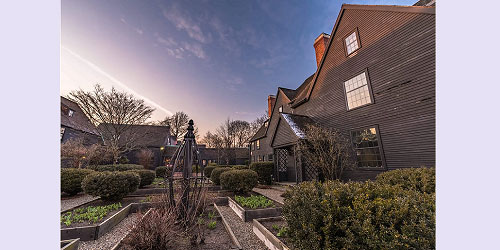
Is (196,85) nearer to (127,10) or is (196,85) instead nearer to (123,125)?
(127,10)

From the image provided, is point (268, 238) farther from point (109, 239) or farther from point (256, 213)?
point (109, 239)

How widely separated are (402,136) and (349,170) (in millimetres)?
2830

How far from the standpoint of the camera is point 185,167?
12.9 ft

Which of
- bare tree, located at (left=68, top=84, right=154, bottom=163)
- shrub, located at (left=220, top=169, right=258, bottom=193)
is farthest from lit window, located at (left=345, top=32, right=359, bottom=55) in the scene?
bare tree, located at (left=68, top=84, right=154, bottom=163)

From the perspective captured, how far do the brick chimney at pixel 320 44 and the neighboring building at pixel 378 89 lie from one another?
3.09 m

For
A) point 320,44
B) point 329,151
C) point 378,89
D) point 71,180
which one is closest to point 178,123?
point 71,180

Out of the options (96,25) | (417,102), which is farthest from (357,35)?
(96,25)

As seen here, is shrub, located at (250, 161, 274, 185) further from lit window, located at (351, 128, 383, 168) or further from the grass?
the grass

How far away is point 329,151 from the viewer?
8828 millimetres

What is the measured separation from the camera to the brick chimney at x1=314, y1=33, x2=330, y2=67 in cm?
1347

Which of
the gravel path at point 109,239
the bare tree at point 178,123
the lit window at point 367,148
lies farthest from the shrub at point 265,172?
the bare tree at point 178,123

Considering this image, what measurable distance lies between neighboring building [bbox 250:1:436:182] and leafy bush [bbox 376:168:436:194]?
8.89 feet

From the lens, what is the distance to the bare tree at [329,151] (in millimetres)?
8492

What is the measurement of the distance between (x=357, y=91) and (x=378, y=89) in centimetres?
106
